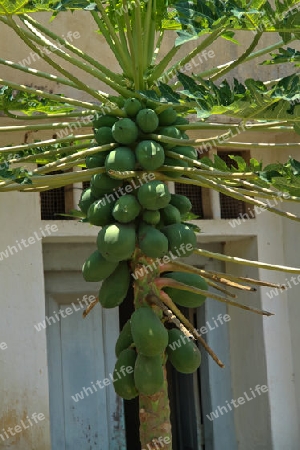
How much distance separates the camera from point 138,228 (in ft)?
9.88

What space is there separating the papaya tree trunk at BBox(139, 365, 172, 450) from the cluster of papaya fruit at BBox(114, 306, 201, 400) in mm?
40

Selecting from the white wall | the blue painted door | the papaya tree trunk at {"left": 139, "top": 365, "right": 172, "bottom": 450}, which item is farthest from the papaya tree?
the blue painted door

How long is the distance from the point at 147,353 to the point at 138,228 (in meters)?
0.37

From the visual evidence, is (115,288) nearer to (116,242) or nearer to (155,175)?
(116,242)

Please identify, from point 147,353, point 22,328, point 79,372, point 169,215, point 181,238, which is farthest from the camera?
point 79,372

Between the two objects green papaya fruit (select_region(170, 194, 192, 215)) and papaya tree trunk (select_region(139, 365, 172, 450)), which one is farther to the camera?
green papaya fruit (select_region(170, 194, 192, 215))

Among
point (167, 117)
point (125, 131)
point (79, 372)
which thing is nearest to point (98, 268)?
point (125, 131)

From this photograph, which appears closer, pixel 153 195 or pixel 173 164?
pixel 153 195

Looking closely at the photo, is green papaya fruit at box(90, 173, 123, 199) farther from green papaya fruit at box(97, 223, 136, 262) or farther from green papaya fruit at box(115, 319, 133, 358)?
green papaya fruit at box(115, 319, 133, 358)

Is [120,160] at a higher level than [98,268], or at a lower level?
higher

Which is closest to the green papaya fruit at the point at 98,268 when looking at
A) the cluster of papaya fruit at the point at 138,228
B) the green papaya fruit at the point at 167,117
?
the cluster of papaya fruit at the point at 138,228

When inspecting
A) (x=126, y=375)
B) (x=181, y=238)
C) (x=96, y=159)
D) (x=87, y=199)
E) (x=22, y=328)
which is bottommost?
(x=22, y=328)

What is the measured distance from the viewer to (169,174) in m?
3.09

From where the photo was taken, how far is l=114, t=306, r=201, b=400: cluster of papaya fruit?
9.37 ft
